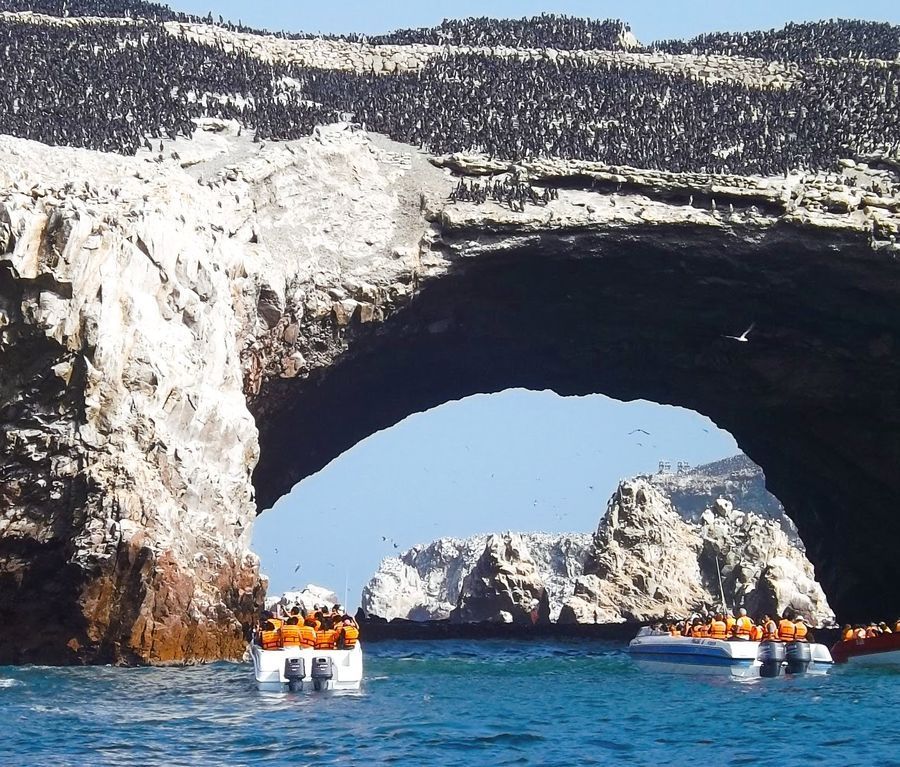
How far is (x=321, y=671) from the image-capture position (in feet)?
98.1

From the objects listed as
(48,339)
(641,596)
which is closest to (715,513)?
(641,596)

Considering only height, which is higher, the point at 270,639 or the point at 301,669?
the point at 270,639

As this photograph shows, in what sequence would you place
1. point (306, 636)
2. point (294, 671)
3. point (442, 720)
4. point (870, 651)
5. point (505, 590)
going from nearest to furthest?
point (442, 720)
point (294, 671)
point (306, 636)
point (870, 651)
point (505, 590)

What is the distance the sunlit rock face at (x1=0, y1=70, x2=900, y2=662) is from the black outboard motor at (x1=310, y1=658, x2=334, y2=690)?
4739mm

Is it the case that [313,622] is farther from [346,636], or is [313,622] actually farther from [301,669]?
[301,669]

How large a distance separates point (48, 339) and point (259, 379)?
Answer: 8779 millimetres

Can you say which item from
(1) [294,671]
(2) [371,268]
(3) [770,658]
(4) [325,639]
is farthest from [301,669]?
(2) [371,268]

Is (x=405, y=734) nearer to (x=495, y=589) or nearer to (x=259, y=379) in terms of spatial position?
(x=259, y=379)

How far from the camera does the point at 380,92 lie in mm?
49750

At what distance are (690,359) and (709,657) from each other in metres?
12.8

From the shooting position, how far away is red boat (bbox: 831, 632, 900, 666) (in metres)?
40.0

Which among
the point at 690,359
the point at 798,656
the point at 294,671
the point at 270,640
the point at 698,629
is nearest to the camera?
the point at 294,671

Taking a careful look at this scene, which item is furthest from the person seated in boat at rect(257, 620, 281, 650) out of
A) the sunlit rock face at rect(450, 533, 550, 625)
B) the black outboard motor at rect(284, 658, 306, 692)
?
the sunlit rock face at rect(450, 533, 550, 625)

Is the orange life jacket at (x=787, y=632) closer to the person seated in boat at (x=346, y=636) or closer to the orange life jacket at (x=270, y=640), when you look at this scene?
the person seated in boat at (x=346, y=636)
